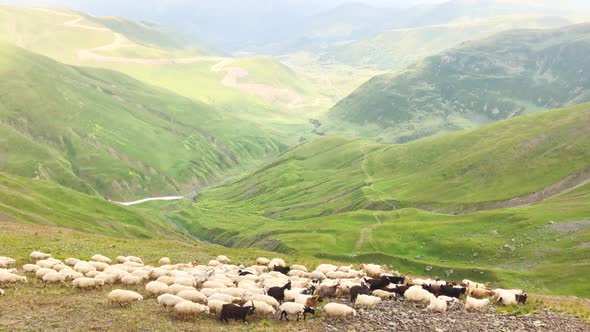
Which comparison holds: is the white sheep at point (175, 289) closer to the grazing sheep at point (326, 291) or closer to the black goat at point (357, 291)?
the grazing sheep at point (326, 291)

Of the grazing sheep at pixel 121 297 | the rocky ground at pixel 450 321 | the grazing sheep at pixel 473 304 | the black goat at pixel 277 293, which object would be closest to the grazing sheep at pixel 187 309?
the grazing sheep at pixel 121 297

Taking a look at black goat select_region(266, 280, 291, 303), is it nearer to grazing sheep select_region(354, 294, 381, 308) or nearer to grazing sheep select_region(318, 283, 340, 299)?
grazing sheep select_region(318, 283, 340, 299)

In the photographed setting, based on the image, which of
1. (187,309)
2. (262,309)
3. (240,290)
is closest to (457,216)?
(240,290)

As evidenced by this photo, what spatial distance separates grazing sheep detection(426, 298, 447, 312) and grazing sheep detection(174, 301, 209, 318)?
47.3 feet

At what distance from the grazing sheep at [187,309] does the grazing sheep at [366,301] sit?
33.1 feet

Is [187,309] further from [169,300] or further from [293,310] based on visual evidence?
[293,310]

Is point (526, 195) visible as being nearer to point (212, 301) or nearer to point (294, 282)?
point (294, 282)

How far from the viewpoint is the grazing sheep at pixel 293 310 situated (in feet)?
91.2

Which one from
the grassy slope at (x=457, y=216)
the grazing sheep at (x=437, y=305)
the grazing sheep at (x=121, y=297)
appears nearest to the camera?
the grazing sheep at (x=121, y=297)

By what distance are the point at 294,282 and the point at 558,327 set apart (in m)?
17.6

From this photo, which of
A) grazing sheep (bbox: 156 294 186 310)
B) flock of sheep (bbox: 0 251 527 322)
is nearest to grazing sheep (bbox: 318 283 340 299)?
flock of sheep (bbox: 0 251 527 322)

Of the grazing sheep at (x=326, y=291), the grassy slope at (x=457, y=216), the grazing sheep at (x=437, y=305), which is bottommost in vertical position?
the grazing sheep at (x=326, y=291)

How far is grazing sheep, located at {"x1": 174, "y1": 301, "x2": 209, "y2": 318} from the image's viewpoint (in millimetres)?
26703

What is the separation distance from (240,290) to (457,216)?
85370 millimetres
